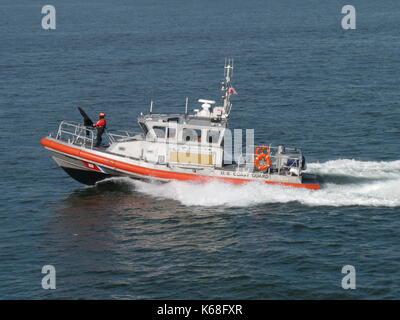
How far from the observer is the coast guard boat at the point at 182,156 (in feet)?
108

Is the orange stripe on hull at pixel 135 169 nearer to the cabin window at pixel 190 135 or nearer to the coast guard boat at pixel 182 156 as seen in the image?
the coast guard boat at pixel 182 156

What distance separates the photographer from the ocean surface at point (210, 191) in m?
25.8

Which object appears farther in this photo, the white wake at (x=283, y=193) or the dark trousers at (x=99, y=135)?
the dark trousers at (x=99, y=135)

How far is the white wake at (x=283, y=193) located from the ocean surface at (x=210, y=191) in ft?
0.24

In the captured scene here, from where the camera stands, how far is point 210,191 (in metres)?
32.7

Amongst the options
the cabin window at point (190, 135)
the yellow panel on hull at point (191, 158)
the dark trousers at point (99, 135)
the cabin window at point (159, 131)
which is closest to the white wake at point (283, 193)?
the yellow panel on hull at point (191, 158)

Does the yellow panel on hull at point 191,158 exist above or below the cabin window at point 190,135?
below

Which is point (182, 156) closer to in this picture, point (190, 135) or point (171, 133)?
point (190, 135)

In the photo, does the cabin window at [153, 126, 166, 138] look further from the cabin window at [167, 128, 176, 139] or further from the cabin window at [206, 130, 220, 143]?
the cabin window at [206, 130, 220, 143]

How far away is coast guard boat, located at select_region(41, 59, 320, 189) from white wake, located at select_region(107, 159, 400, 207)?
1.24ft

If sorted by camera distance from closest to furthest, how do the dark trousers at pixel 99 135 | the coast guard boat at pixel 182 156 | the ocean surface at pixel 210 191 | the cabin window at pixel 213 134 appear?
the ocean surface at pixel 210 191 < the coast guard boat at pixel 182 156 < the cabin window at pixel 213 134 < the dark trousers at pixel 99 135

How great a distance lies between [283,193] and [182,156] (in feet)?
16.9

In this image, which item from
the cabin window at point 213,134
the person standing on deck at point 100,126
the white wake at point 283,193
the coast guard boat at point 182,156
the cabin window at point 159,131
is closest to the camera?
the white wake at point 283,193
